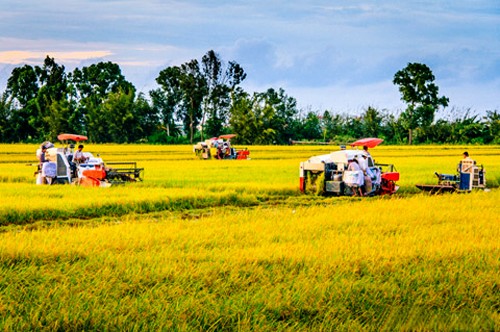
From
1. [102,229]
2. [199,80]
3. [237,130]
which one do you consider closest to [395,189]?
[102,229]

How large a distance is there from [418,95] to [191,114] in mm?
20111

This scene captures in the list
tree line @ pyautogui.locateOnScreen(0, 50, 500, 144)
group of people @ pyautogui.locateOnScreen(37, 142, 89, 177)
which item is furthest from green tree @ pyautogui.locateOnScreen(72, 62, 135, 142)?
group of people @ pyautogui.locateOnScreen(37, 142, 89, 177)

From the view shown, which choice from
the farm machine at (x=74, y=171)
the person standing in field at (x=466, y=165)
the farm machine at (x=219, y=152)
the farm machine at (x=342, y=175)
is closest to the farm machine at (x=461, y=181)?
the person standing in field at (x=466, y=165)

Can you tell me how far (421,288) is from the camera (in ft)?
23.3

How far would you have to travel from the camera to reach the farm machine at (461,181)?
730 inches

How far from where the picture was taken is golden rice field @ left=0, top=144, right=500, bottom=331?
6.10 metres

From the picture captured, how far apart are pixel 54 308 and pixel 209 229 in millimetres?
4559

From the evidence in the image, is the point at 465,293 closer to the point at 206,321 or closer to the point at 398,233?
the point at 206,321

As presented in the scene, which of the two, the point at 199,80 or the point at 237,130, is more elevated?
the point at 199,80

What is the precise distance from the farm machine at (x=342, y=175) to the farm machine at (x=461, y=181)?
1.16 m

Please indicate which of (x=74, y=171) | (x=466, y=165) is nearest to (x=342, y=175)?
(x=466, y=165)

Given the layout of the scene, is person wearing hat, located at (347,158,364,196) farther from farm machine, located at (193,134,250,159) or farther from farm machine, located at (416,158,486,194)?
farm machine, located at (193,134,250,159)

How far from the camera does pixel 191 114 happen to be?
6456 cm

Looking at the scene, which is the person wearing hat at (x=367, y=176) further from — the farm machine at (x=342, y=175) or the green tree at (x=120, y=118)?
the green tree at (x=120, y=118)
